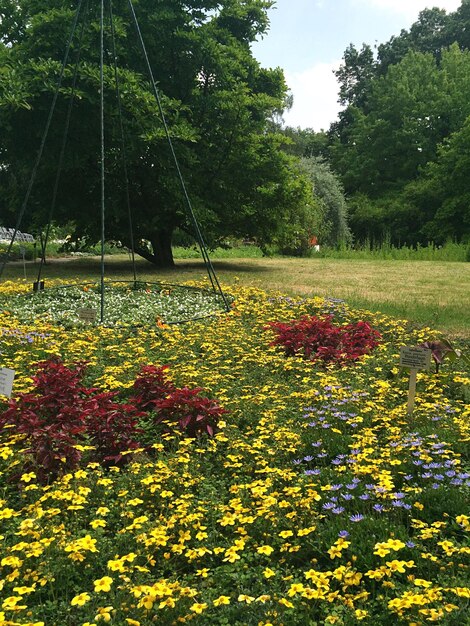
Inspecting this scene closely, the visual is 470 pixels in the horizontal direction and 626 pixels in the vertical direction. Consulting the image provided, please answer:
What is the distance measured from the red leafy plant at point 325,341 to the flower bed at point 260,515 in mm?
589

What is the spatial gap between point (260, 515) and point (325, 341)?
10.7 ft

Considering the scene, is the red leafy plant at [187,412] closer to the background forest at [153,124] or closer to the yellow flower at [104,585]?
the yellow flower at [104,585]

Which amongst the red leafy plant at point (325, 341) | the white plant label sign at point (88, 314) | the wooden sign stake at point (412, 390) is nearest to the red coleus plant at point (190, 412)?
the wooden sign stake at point (412, 390)

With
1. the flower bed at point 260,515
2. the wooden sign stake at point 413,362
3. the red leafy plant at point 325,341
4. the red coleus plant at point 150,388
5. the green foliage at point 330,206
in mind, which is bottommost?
the flower bed at point 260,515

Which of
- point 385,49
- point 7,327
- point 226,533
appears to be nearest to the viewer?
point 226,533

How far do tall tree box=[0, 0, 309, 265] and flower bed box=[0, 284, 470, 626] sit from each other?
29.5ft

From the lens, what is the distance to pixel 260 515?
2.62m

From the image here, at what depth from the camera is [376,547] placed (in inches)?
85.0

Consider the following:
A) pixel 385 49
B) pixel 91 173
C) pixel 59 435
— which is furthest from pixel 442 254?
pixel 385 49

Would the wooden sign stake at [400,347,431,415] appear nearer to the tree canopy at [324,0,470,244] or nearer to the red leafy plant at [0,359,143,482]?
the red leafy plant at [0,359,143,482]

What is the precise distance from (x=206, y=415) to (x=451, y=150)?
90.1 ft

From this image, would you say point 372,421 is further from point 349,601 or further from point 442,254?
point 442,254

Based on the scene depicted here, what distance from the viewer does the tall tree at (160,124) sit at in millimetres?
12227

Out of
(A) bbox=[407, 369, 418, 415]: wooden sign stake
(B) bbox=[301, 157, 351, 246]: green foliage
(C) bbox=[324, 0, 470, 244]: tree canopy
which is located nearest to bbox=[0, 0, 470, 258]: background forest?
(A) bbox=[407, 369, 418, 415]: wooden sign stake
